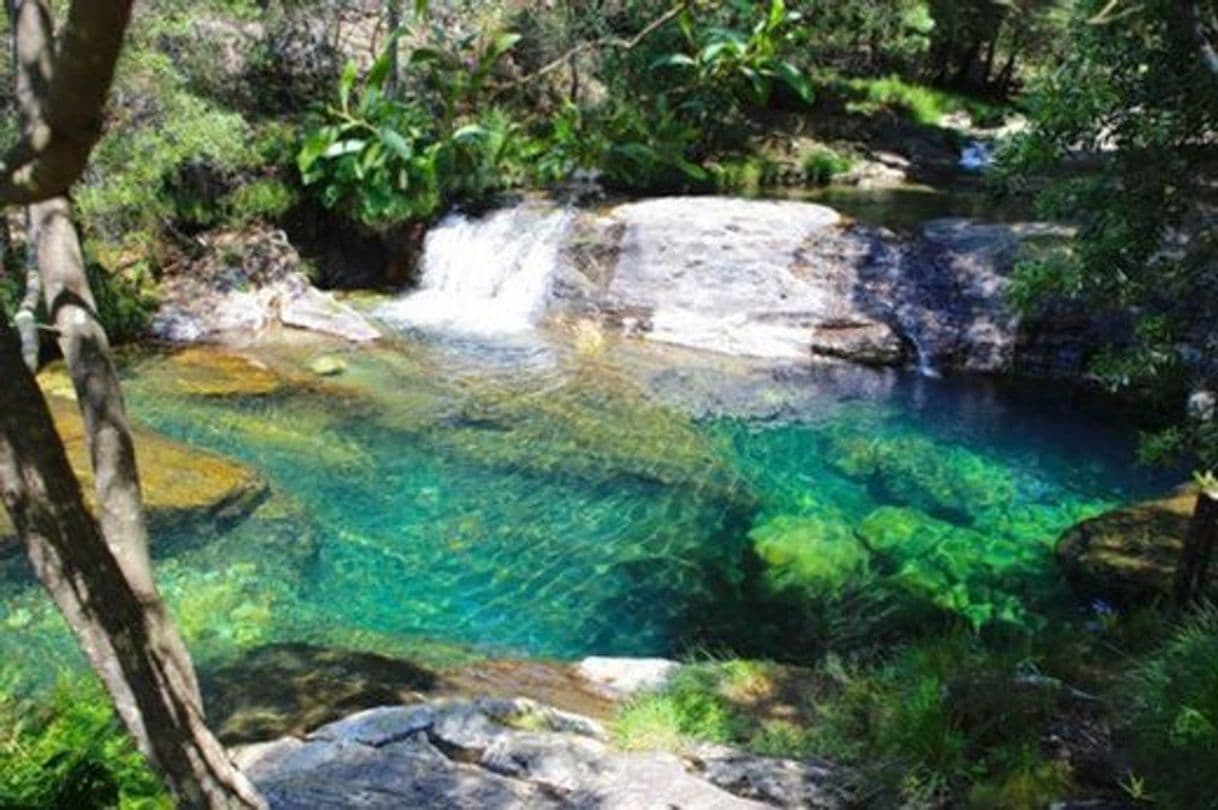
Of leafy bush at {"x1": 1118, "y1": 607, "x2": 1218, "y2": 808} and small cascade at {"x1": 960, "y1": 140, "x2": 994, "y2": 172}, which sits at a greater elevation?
small cascade at {"x1": 960, "y1": 140, "x2": 994, "y2": 172}

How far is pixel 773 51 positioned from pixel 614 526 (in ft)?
24.3

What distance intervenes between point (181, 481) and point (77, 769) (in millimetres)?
5442

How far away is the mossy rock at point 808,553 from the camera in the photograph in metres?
8.29

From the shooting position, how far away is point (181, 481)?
27.6ft

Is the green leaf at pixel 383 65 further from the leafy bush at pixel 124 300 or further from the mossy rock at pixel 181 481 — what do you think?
the leafy bush at pixel 124 300

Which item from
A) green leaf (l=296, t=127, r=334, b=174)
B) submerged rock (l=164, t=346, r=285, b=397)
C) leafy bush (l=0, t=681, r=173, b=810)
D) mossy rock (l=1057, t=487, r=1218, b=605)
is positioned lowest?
submerged rock (l=164, t=346, r=285, b=397)

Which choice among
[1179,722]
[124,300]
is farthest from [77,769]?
[124,300]

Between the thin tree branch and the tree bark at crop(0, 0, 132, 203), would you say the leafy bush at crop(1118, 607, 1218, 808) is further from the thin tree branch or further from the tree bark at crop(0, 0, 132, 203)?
the tree bark at crop(0, 0, 132, 203)

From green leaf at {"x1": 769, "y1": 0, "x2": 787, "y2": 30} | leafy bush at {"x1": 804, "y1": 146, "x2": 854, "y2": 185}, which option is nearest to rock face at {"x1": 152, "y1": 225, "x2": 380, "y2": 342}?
leafy bush at {"x1": 804, "y1": 146, "x2": 854, "y2": 185}

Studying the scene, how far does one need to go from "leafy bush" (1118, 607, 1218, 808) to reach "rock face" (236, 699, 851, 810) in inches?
49.3

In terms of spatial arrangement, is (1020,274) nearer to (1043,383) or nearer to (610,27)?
(1043,383)

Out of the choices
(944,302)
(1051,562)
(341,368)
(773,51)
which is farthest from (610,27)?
(773,51)

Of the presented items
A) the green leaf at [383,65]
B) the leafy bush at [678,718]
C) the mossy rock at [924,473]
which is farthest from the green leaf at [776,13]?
the mossy rock at [924,473]

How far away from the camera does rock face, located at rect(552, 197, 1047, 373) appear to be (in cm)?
1417
